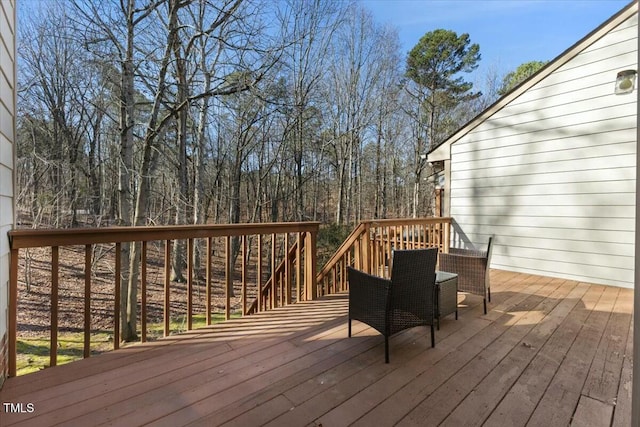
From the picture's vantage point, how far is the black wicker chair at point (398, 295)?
7.20 ft

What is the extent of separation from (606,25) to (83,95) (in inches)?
458

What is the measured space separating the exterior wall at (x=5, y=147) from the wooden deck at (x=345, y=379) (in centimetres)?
46

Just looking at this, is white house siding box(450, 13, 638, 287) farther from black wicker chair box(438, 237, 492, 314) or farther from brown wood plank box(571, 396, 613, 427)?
brown wood plank box(571, 396, 613, 427)

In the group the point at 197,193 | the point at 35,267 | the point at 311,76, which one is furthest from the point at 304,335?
the point at 35,267

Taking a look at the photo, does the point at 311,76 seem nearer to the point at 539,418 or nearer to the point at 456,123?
the point at 456,123

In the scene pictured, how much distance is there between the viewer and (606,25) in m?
4.11

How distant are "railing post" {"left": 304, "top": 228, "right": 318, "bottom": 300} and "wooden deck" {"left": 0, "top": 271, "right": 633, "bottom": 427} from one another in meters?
0.74

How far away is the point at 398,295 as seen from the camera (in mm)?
2238

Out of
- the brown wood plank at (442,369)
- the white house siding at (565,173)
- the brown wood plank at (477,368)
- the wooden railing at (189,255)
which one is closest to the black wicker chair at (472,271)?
the brown wood plank at (442,369)

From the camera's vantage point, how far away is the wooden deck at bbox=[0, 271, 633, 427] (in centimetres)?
155

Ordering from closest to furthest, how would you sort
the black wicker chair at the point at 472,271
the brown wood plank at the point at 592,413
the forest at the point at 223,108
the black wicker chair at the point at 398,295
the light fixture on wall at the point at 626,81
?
1. the brown wood plank at the point at 592,413
2. the black wicker chair at the point at 398,295
3. the black wicker chair at the point at 472,271
4. the light fixture on wall at the point at 626,81
5. the forest at the point at 223,108

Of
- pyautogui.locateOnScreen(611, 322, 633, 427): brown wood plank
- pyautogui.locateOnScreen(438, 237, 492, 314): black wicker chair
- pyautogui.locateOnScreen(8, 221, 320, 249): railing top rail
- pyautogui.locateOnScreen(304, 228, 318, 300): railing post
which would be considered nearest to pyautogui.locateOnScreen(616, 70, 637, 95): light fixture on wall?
pyautogui.locateOnScreen(438, 237, 492, 314): black wicker chair

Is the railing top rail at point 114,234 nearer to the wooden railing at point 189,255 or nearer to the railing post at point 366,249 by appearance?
the wooden railing at point 189,255

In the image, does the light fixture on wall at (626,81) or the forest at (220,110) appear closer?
the light fixture on wall at (626,81)
